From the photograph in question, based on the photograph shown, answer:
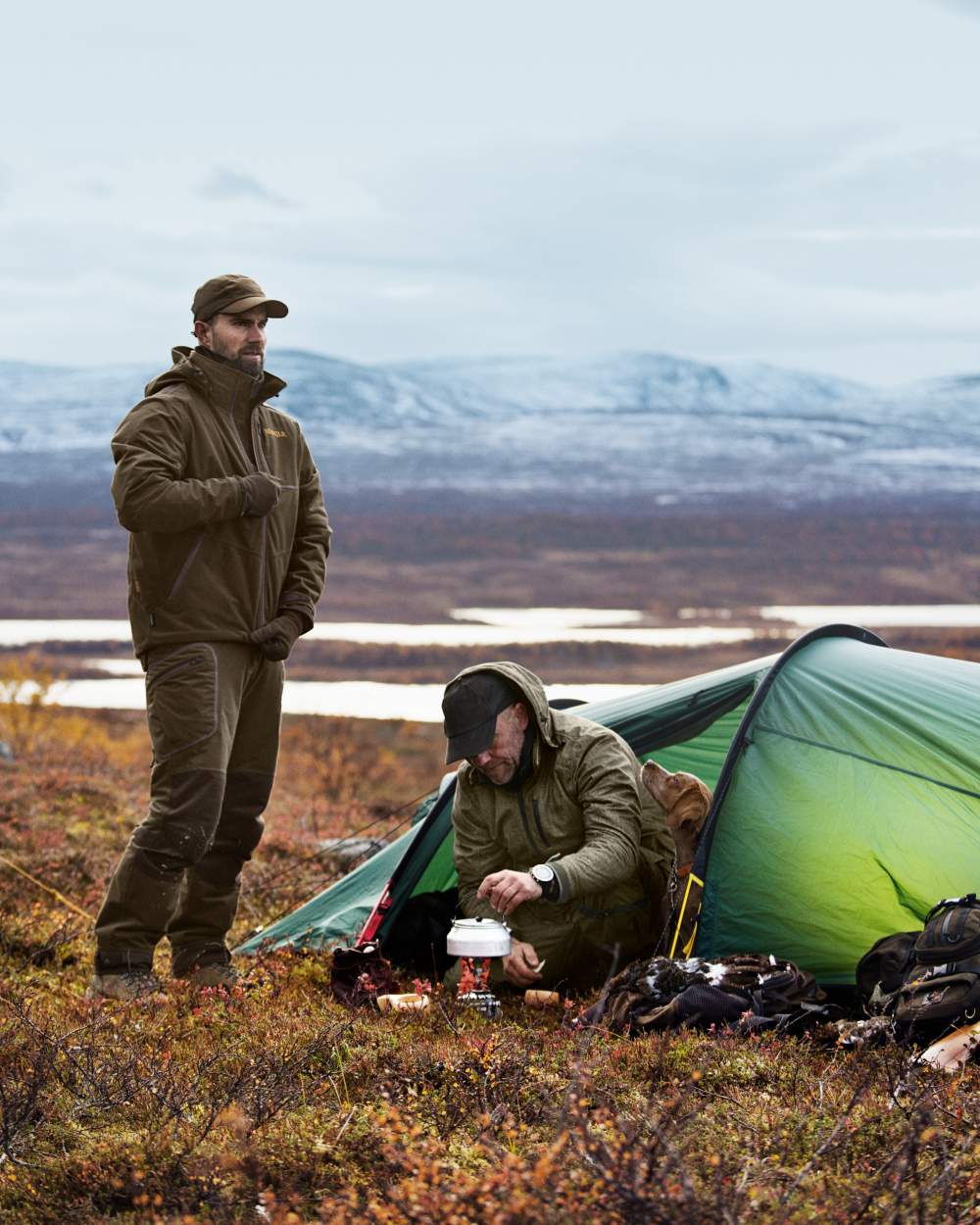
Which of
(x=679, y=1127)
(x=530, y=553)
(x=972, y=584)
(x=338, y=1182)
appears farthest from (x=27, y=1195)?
(x=530, y=553)

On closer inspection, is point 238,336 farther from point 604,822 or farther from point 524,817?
point 604,822

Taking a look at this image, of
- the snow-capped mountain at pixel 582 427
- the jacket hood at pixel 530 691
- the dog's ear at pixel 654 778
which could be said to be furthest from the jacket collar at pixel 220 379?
the snow-capped mountain at pixel 582 427

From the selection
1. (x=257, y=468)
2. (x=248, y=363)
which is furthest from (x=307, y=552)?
(x=248, y=363)

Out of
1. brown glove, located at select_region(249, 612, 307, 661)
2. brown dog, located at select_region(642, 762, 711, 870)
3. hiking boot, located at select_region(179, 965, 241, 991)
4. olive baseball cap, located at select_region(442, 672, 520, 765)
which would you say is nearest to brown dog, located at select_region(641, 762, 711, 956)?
brown dog, located at select_region(642, 762, 711, 870)

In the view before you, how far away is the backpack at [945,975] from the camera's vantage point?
14.8 feet

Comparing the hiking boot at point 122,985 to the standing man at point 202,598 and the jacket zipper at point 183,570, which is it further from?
the jacket zipper at point 183,570

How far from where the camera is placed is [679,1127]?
367cm

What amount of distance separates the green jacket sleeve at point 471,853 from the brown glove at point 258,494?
1398 millimetres

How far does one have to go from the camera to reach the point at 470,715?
17.9 feet

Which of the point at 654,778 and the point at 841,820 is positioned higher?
the point at 654,778

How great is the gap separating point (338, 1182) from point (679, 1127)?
2.88 feet

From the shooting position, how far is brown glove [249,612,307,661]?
587 cm

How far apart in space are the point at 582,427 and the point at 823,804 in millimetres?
114153

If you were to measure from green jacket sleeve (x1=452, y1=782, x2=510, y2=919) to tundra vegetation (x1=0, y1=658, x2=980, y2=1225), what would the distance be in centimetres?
55
